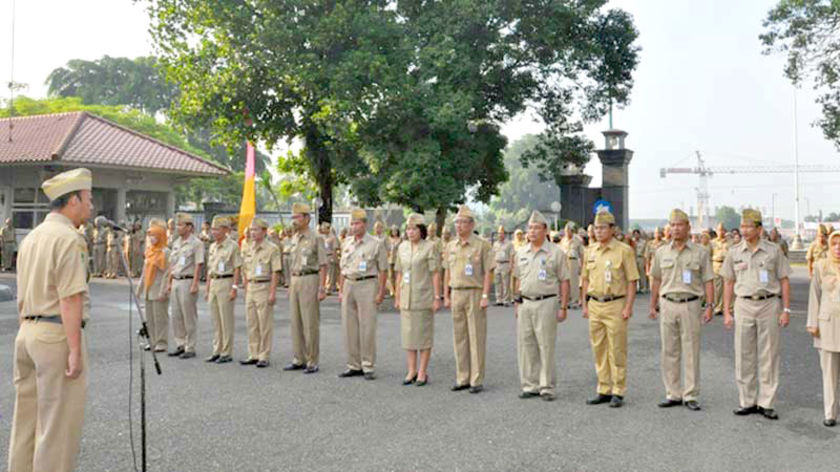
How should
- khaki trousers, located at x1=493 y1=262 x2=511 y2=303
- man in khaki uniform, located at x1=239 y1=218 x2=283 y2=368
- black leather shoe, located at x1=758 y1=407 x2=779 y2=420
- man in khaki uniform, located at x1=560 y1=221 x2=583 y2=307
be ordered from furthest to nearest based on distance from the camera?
khaki trousers, located at x1=493 y1=262 x2=511 y2=303, man in khaki uniform, located at x1=560 y1=221 x2=583 y2=307, man in khaki uniform, located at x1=239 y1=218 x2=283 y2=368, black leather shoe, located at x1=758 y1=407 x2=779 y2=420

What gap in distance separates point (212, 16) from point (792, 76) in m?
18.7

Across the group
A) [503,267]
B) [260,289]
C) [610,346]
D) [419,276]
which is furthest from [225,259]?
[503,267]

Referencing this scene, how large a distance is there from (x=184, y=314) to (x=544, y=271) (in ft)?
16.9

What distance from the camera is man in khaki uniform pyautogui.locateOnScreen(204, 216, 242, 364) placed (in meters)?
9.08

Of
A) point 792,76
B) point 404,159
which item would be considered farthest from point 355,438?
point 792,76

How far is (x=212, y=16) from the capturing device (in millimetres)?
19109

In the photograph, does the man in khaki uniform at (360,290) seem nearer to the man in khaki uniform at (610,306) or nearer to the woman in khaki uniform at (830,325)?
the man in khaki uniform at (610,306)

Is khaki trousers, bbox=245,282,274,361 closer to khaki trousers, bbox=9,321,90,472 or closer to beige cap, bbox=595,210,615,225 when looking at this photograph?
beige cap, bbox=595,210,615,225

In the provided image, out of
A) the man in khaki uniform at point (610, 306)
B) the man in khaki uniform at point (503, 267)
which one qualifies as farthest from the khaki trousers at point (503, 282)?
the man in khaki uniform at point (610, 306)

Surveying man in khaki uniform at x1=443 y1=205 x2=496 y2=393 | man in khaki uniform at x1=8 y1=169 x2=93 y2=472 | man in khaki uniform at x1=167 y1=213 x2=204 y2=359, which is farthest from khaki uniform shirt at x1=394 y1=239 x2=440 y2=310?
man in khaki uniform at x1=8 y1=169 x2=93 y2=472

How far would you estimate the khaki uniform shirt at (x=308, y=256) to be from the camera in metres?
8.69

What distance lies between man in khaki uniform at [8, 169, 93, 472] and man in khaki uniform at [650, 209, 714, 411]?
5.29 metres

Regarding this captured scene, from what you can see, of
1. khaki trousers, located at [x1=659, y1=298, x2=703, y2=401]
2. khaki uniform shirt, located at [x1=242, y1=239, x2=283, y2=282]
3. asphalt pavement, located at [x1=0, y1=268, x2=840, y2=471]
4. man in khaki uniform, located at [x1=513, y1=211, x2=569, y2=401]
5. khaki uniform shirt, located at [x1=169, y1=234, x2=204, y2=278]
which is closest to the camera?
asphalt pavement, located at [x1=0, y1=268, x2=840, y2=471]

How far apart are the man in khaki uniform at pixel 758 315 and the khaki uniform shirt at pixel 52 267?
5.79 metres
